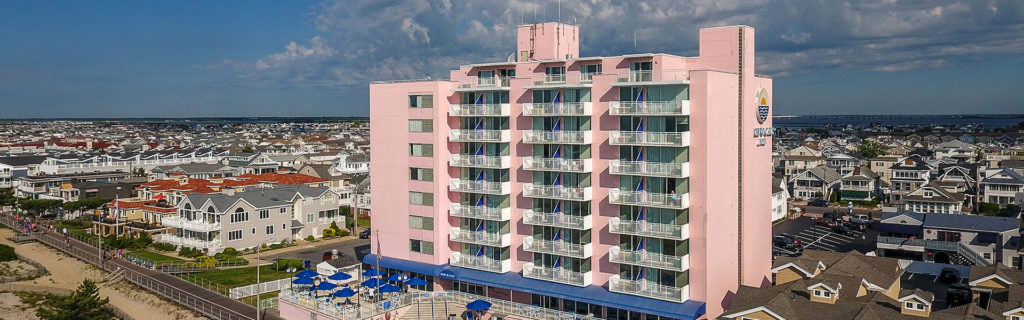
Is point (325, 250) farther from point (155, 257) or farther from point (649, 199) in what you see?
point (649, 199)

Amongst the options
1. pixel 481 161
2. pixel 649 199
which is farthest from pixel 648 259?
pixel 481 161

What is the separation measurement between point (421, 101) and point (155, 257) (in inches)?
1509

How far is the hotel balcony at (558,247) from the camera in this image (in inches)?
1970

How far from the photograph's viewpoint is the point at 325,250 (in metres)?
79.2

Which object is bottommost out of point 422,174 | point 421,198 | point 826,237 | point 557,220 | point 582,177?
point 826,237

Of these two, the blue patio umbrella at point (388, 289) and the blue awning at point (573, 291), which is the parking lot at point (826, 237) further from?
the blue patio umbrella at point (388, 289)

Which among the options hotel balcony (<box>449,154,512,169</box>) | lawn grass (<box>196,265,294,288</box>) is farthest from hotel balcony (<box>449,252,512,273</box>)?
lawn grass (<box>196,265,294,288</box>)

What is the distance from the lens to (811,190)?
400 feet

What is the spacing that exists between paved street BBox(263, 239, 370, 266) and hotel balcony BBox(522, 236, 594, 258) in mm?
25136

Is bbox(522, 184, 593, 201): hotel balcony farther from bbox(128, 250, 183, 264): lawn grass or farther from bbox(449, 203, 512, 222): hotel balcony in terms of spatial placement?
bbox(128, 250, 183, 264): lawn grass

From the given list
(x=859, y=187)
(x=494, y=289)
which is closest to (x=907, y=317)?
(x=494, y=289)

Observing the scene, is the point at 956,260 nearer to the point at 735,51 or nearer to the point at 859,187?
the point at 735,51

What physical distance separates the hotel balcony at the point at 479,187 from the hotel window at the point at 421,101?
605 cm

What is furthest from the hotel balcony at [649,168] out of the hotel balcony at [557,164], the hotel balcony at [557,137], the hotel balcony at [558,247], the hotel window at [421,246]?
the hotel window at [421,246]
